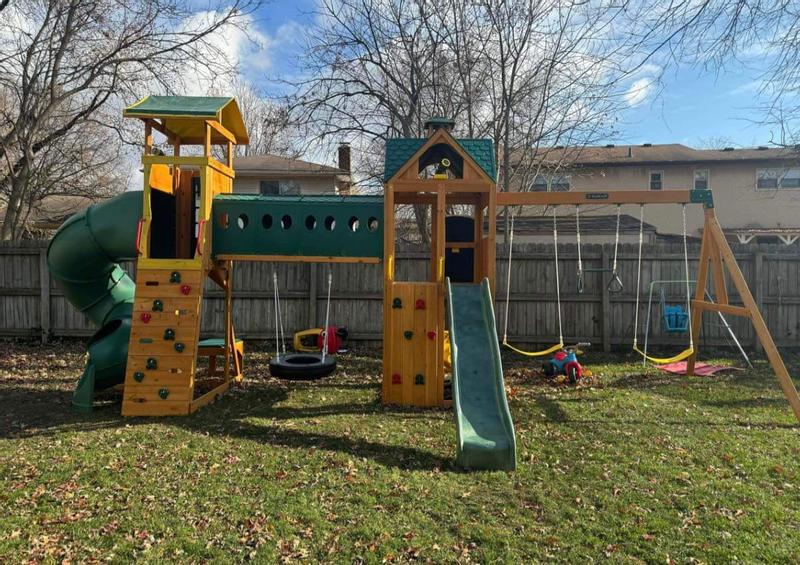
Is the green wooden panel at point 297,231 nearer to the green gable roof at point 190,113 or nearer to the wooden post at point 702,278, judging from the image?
the green gable roof at point 190,113

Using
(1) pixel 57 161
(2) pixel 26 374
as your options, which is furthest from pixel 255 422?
(1) pixel 57 161

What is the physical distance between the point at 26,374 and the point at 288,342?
4.64m

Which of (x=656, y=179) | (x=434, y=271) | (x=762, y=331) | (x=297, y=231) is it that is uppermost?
(x=656, y=179)

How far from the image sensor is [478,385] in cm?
593

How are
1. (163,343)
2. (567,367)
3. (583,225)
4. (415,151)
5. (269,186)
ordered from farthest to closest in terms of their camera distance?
(269,186)
(583,225)
(567,367)
(415,151)
(163,343)

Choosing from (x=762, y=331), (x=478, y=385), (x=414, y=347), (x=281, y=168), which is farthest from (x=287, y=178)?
(x=762, y=331)

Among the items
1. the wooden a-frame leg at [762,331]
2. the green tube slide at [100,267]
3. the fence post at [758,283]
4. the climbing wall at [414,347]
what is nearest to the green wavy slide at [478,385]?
the climbing wall at [414,347]

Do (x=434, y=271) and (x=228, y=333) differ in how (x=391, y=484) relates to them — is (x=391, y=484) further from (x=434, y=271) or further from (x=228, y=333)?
(x=228, y=333)

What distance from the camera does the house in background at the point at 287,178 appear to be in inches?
820

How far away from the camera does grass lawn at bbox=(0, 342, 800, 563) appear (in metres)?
3.31

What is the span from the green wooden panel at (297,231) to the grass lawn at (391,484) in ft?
7.03

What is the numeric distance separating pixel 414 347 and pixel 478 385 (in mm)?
1353

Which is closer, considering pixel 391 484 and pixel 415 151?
pixel 391 484

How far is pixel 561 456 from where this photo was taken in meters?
5.02
